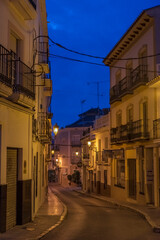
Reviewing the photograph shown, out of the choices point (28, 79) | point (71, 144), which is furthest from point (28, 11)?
point (71, 144)

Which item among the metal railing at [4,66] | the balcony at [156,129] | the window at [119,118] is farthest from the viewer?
the window at [119,118]

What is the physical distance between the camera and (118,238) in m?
11.4

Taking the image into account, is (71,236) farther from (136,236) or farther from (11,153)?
(11,153)

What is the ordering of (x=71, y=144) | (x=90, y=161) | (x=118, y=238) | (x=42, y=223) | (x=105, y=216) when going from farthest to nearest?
(x=71, y=144), (x=90, y=161), (x=105, y=216), (x=42, y=223), (x=118, y=238)

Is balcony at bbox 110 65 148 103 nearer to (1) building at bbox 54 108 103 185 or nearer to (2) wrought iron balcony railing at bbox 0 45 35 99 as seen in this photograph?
(2) wrought iron balcony railing at bbox 0 45 35 99

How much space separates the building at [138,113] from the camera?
68.6 feet

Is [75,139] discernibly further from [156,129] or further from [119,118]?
[156,129]

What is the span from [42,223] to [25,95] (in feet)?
17.1

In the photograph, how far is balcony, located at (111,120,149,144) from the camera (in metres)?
22.0

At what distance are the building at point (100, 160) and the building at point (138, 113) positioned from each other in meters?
2.97

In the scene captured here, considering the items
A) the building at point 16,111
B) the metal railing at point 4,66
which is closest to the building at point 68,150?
the building at point 16,111

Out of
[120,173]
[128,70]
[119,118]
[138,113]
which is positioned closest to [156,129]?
[138,113]

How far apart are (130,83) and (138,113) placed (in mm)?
2314

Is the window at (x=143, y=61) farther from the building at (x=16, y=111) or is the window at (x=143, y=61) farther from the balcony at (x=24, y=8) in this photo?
the balcony at (x=24, y=8)
